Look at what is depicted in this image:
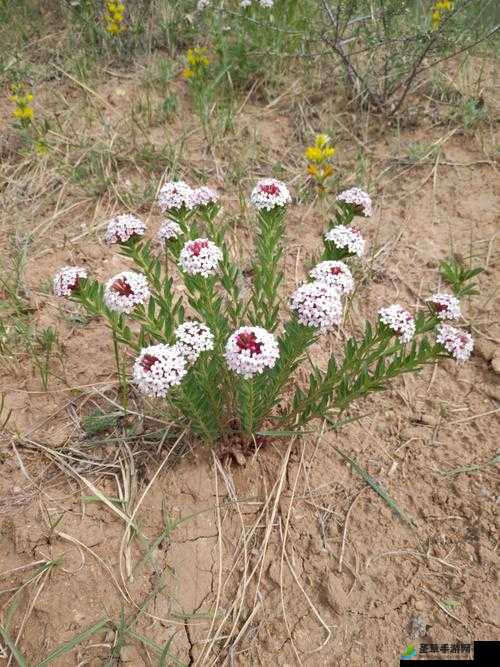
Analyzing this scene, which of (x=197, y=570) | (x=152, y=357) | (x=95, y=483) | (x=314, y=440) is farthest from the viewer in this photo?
(x=314, y=440)

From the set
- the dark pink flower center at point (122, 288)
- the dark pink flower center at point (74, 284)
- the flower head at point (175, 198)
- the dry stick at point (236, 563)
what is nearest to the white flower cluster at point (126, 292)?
the dark pink flower center at point (122, 288)

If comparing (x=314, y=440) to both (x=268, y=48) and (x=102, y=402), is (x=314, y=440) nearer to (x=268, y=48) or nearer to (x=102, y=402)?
(x=102, y=402)

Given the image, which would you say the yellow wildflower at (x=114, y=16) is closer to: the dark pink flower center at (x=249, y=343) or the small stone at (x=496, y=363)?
the dark pink flower center at (x=249, y=343)

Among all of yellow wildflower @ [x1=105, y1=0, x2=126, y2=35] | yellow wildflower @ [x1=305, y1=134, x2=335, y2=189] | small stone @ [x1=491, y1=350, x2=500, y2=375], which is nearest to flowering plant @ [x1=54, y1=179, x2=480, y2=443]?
small stone @ [x1=491, y1=350, x2=500, y2=375]

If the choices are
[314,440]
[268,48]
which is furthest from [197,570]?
[268,48]

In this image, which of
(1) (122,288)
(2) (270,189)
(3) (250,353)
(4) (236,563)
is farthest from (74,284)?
(4) (236,563)
